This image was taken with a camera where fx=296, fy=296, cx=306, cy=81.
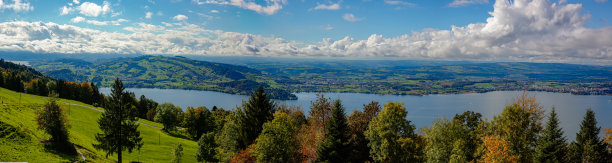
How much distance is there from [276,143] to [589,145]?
50.4 m

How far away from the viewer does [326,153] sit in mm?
34344

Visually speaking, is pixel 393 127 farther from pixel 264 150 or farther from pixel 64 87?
pixel 64 87

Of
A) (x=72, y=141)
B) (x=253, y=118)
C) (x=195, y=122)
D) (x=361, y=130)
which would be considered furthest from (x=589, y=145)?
(x=195, y=122)

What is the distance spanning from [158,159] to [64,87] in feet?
286

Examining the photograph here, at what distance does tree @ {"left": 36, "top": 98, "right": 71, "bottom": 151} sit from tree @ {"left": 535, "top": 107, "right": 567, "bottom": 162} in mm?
70084

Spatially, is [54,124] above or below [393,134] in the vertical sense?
below

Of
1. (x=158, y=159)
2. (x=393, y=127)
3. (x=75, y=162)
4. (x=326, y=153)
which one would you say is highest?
(x=393, y=127)

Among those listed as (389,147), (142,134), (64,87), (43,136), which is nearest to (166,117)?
(142,134)

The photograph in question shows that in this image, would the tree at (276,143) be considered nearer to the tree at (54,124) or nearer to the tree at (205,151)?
the tree at (205,151)

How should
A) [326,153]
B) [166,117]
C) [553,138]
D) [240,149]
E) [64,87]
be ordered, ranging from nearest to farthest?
[326,153] → [240,149] → [553,138] → [166,117] → [64,87]

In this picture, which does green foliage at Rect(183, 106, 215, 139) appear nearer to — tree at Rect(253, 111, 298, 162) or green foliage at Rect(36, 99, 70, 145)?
green foliage at Rect(36, 99, 70, 145)

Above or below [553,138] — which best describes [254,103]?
above

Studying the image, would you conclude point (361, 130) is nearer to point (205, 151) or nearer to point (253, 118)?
point (253, 118)

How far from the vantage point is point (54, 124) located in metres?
37.5
